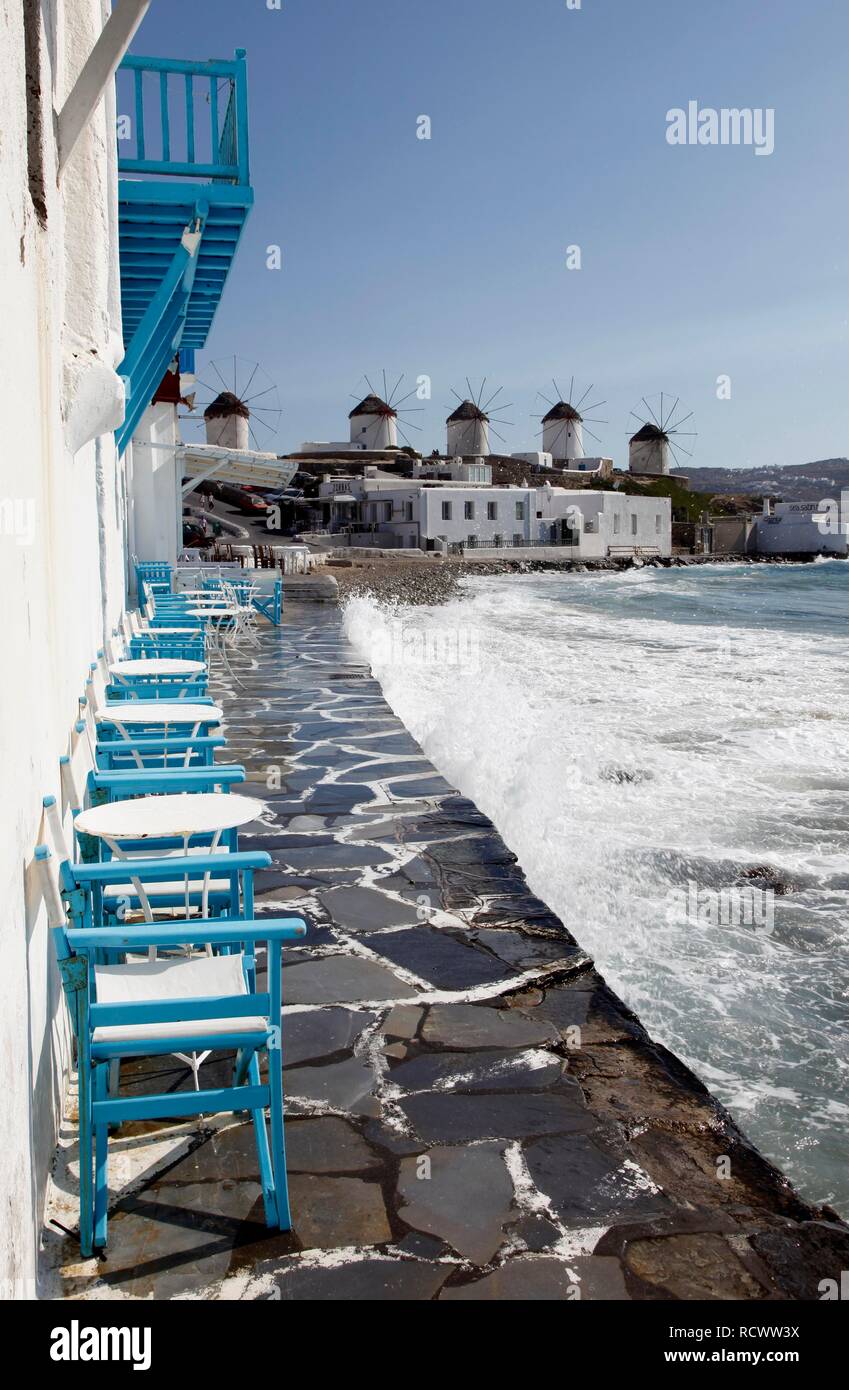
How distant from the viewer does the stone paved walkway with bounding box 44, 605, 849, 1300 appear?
225 cm

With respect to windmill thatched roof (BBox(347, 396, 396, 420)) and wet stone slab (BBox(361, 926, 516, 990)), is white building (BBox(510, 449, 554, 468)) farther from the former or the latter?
wet stone slab (BBox(361, 926, 516, 990))

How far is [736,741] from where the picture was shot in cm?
966

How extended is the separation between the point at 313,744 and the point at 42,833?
472 cm

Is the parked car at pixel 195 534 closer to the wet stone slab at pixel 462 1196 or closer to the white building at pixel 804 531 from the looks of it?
the wet stone slab at pixel 462 1196

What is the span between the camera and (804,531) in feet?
252

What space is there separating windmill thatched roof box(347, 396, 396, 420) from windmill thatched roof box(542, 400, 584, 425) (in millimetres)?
14050

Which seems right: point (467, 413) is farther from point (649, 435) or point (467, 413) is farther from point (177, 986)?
point (177, 986)

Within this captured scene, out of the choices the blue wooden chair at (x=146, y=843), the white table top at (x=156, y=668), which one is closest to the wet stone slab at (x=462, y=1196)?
the blue wooden chair at (x=146, y=843)

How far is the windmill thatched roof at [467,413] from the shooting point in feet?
271

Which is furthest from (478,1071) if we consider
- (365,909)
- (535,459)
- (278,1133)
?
(535,459)

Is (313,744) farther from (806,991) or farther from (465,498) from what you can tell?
(465,498)

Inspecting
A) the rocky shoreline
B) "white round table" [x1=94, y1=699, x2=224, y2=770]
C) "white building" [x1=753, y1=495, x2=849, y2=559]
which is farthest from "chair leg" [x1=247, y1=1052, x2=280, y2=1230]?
"white building" [x1=753, y1=495, x2=849, y2=559]

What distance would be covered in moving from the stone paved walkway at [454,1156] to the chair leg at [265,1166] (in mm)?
37

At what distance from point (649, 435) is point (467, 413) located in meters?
17.2
